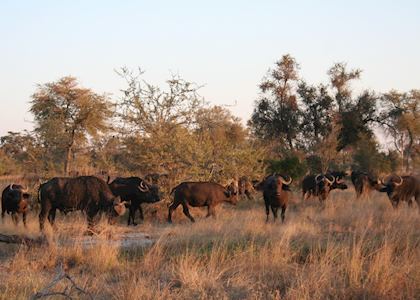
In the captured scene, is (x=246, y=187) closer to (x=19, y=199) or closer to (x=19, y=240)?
(x=19, y=199)

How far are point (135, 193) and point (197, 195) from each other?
186cm

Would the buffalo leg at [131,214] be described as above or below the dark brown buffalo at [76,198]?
below

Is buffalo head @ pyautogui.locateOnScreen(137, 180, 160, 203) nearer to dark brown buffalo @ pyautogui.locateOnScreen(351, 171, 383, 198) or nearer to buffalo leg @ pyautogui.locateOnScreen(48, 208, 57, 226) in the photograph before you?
buffalo leg @ pyautogui.locateOnScreen(48, 208, 57, 226)

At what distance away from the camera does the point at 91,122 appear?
3431cm

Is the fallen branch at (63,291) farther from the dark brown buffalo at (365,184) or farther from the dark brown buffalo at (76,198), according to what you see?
the dark brown buffalo at (365,184)

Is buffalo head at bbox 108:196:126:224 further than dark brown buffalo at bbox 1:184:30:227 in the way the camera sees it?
No

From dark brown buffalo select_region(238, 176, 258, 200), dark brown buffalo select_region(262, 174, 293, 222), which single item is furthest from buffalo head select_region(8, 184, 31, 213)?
dark brown buffalo select_region(238, 176, 258, 200)

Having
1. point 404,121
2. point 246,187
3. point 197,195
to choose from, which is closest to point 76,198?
point 197,195

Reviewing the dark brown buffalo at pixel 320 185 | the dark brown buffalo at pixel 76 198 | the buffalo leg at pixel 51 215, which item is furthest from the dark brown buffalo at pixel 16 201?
the dark brown buffalo at pixel 320 185

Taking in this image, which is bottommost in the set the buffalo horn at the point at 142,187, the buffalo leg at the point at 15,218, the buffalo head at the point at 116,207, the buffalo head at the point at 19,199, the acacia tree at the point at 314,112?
the buffalo leg at the point at 15,218

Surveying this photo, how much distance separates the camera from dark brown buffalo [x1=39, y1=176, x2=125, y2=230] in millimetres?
13797

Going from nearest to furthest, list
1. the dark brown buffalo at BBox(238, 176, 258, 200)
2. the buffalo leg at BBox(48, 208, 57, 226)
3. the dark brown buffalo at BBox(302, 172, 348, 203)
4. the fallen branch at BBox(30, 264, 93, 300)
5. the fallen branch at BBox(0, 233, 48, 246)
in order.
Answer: the fallen branch at BBox(30, 264, 93, 300)
the fallen branch at BBox(0, 233, 48, 246)
the buffalo leg at BBox(48, 208, 57, 226)
the dark brown buffalo at BBox(238, 176, 258, 200)
the dark brown buffalo at BBox(302, 172, 348, 203)

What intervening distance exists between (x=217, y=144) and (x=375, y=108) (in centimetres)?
2383

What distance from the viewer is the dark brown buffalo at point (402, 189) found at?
18969 mm
